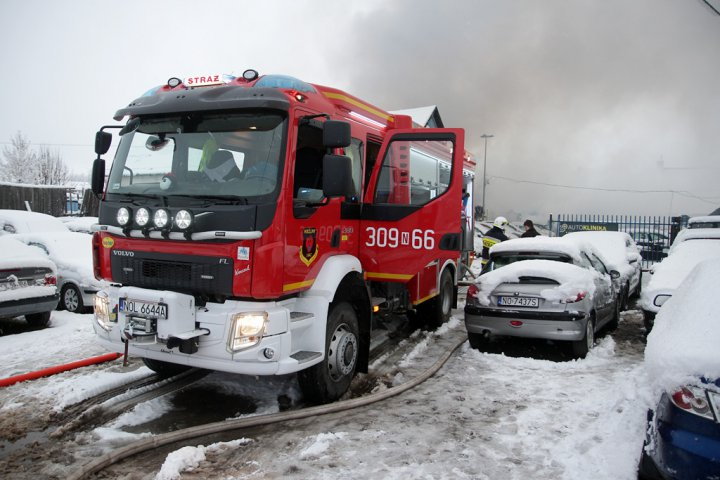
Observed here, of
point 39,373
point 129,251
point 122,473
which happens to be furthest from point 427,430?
point 39,373

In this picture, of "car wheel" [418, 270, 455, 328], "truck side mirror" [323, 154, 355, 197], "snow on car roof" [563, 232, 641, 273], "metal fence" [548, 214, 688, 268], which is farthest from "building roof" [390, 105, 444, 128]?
"truck side mirror" [323, 154, 355, 197]

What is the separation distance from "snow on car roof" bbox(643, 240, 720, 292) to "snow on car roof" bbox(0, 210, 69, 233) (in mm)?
12011

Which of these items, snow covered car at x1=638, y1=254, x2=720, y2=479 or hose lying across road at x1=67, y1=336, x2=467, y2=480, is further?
hose lying across road at x1=67, y1=336, x2=467, y2=480

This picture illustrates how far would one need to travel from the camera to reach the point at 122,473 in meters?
3.46

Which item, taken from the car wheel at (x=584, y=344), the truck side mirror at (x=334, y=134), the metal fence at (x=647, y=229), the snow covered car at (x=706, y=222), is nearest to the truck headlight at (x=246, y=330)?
the truck side mirror at (x=334, y=134)

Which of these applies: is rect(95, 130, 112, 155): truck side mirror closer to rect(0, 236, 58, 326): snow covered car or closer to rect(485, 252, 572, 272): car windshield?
rect(0, 236, 58, 326): snow covered car

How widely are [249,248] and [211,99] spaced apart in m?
1.42

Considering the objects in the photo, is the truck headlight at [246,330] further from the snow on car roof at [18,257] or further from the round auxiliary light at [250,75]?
the snow on car roof at [18,257]

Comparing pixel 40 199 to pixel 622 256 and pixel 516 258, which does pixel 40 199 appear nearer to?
pixel 516 258

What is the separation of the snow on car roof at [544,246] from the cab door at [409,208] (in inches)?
58.7

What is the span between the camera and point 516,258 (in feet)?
23.0

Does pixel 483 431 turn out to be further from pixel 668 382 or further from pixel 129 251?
pixel 129 251

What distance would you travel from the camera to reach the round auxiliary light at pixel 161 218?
13.5 feet

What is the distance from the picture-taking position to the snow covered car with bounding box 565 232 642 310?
9934 mm
